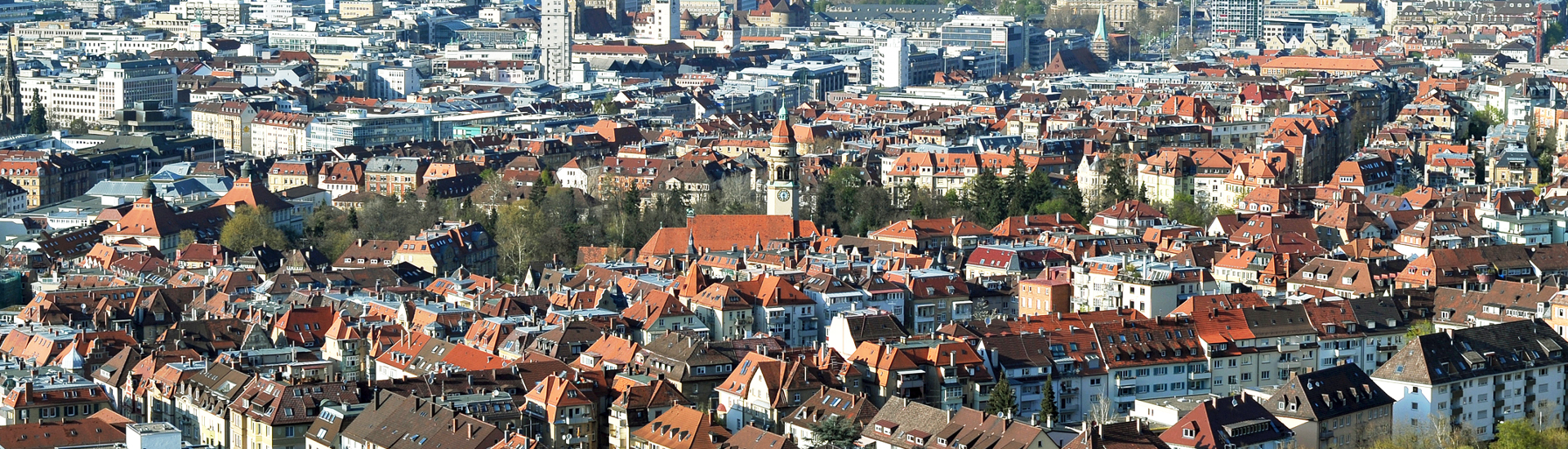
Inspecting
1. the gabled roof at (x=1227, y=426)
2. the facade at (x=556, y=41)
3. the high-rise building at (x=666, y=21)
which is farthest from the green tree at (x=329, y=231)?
the high-rise building at (x=666, y=21)

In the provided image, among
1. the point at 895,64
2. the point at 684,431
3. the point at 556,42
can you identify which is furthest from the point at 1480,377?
the point at 556,42

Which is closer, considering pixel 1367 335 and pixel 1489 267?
pixel 1367 335

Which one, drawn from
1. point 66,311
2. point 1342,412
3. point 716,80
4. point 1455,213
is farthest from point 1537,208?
point 716,80

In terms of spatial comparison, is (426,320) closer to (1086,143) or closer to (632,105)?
(1086,143)

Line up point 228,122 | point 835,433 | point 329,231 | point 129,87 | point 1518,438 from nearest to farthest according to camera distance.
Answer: point 835,433
point 1518,438
point 329,231
point 228,122
point 129,87

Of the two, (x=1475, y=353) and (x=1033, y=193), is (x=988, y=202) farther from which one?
(x=1475, y=353)

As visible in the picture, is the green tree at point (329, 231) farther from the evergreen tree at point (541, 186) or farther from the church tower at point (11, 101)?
the church tower at point (11, 101)

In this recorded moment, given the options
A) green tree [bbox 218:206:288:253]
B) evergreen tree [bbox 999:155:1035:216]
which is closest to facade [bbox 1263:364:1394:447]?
evergreen tree [bbox 999:155:1035:216]
